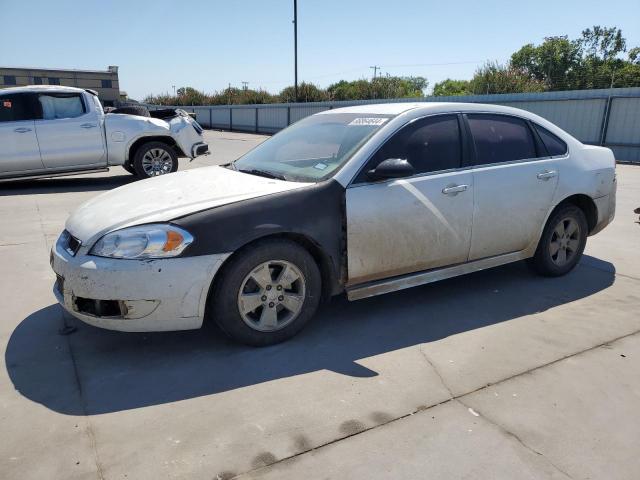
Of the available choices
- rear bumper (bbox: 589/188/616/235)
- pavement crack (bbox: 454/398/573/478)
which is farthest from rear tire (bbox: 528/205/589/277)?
pavement crack (bbox: 454/398/573/478)

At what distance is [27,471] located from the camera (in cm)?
221

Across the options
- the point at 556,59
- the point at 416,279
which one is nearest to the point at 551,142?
the point at 416,279

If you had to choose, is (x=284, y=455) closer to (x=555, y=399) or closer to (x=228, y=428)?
(x=228, y=428)

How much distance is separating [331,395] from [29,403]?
161 centimetres

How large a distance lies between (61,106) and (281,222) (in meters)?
7.95

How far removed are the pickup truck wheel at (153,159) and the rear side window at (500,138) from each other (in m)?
7.47

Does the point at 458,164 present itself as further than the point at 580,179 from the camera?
No

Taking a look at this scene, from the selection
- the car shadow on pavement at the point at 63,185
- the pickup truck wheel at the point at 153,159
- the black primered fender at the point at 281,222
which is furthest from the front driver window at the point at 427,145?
the car shadow on pavement at the point at 63,185

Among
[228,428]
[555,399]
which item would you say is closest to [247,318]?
[228,428]

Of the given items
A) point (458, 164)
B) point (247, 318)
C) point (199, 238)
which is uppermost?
point (458, 164)

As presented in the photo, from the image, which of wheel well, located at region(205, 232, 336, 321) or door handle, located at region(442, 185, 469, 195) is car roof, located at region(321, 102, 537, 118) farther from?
wheel well, located at region(205, 232, 336, 321)

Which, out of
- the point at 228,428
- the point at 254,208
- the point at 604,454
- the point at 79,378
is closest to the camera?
the point at 604,454

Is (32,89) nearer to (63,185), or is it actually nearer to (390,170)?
(63,185)

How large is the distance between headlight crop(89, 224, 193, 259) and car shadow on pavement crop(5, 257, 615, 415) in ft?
2.29
